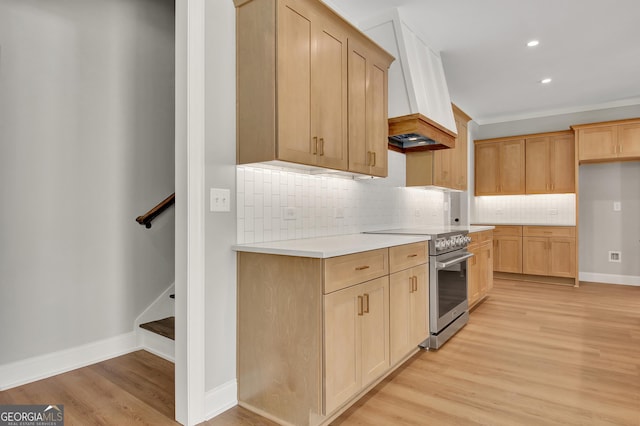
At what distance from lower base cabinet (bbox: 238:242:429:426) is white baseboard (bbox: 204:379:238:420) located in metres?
0.05

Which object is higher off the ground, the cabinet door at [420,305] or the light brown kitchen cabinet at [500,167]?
the light brown kitchen cabinet at [500,167]

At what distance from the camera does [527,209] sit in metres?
6.37

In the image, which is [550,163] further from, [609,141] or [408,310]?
[408,310]

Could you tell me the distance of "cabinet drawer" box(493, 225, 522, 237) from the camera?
5.86 m

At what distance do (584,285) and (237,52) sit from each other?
5946 millimetres

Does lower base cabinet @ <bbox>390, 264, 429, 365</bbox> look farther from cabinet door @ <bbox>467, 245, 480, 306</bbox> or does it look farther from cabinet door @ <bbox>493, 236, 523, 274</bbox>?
cabinet door @ <bbox>493, 236, 523, 274</bbox>

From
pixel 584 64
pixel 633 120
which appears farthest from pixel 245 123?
pixel 633 120

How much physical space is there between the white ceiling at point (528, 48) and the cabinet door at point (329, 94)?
78 cm

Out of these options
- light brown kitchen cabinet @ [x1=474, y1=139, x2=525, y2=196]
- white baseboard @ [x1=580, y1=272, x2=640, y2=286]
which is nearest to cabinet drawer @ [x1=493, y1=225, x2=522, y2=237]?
light brown kitchen cabinet @ [x1=474, y1=139, x2=525, y2=196]

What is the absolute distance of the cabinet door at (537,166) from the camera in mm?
5863

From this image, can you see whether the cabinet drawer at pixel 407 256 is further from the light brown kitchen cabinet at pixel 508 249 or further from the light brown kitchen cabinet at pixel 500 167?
the light brown kitchen cabinet at pixel 500 167

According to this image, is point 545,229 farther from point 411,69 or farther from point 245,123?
point 245,123

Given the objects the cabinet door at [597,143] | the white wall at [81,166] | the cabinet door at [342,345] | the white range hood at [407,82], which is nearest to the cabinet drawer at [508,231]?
→ the cabinet door at [597,143]

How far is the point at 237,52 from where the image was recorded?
2.21m
